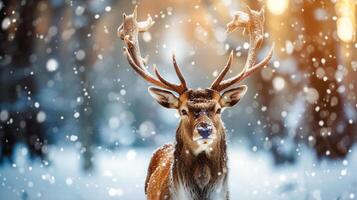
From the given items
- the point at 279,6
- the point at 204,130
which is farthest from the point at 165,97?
the point at 279,6

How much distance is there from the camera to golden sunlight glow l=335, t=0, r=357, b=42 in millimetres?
2664

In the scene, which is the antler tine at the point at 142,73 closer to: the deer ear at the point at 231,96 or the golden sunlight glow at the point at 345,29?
the deer ear at the point at 231,96

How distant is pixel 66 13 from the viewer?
109 inches

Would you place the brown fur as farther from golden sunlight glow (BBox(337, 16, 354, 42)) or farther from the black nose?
golden sunlight glow (BBox(337, 16, 354, 42))

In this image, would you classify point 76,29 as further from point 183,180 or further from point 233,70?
point 183,180

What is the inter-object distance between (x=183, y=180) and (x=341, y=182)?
3.96ft

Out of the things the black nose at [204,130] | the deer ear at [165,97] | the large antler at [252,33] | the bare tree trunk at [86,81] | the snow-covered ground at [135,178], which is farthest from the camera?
the bare tree trunk at [86,81]

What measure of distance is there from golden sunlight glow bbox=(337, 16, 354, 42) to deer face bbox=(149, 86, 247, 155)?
3.65 ft

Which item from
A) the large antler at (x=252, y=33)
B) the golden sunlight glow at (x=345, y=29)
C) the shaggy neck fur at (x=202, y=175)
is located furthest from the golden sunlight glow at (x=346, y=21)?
the shaggy neck fur at (x=202, y=175)

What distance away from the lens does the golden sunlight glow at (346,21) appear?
2664mm

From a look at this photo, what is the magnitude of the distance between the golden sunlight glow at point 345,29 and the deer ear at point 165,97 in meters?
1.18

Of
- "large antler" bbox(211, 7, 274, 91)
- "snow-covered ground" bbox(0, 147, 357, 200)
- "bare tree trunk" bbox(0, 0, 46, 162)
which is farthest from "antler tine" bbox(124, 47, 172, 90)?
"bare tree trunk" bbox(0, 0, 46, 162)

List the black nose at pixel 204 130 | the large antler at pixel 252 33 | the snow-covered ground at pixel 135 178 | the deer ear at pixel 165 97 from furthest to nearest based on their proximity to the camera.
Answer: the snow-covered ground at pixel 135 178 < the large antler at pixel 252 33 < the deer ear at pixel 165 97 < the black nose at pixel 204 130

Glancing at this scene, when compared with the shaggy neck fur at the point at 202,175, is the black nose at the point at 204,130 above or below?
above
